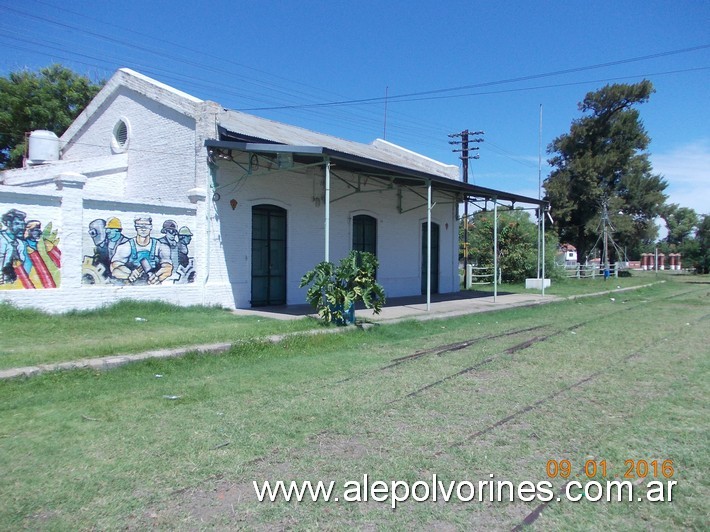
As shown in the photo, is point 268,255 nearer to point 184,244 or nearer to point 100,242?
point 184,244

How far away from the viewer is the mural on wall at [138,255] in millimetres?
12500

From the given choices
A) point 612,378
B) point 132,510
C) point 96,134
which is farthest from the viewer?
point 96,134

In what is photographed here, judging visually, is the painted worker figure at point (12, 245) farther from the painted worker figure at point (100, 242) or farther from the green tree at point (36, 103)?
the green tree at point (36, 103)

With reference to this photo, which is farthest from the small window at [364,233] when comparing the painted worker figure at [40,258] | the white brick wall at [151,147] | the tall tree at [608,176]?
the tall tree at [608,176]

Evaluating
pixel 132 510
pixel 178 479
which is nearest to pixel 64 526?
pixel 132 510

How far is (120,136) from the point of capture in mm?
17750

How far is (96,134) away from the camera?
1848 centimetres

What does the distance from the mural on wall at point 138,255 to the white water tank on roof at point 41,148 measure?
28.6ft

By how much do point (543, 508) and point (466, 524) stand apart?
618 mm

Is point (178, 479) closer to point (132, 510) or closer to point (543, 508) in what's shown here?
point (132, 510)

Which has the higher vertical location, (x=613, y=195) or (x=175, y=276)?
(x=613, y=195)

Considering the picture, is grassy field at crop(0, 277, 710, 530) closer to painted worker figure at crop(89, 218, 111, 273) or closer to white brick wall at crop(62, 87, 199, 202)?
painted worker figure at crop(89, 218, 111, 273)

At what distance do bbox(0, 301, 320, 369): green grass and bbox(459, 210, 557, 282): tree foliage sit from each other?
73.5 feet

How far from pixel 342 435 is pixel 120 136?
1591 centimetres
